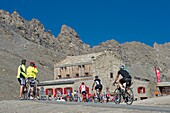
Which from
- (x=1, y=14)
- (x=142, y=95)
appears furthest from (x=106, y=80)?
(x=1, y=14)

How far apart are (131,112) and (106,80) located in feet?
151

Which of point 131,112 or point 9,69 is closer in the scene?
point 131,112

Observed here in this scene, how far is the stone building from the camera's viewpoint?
176 feet

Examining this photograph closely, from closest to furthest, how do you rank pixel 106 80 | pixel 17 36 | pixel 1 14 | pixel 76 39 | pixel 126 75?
pixel 126 75 < pixel 106 80 < pixel 17 36 < pixel 1 14 < pixel 76 39

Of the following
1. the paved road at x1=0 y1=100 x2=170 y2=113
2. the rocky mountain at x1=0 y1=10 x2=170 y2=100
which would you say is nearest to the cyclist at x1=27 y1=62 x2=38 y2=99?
the paved road at x1=0 y1=100 x2=170 y2=113

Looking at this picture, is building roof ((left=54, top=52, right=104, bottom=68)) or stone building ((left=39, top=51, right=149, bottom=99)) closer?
stone building ((left=39, top=51, right=149, bottom=99))

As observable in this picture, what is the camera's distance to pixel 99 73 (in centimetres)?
5716

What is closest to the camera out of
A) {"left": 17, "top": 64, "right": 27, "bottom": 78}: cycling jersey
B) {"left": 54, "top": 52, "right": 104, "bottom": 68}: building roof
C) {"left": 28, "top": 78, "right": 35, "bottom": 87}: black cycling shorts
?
{"left": 17, "top": 64, "right": 27, "bottom": 78}: cycling jersey

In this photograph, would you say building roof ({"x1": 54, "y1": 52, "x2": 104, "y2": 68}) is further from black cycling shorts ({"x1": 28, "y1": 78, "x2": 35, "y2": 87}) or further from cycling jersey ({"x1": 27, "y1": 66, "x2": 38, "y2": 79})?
cycling jersey ({"x1": 27, "y1": 66, "x2": 38, "y2": 79})

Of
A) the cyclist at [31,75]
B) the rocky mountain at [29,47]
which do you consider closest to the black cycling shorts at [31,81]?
the cyclist at [31,75]

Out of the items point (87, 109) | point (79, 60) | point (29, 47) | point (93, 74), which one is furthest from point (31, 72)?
point (29, 47)

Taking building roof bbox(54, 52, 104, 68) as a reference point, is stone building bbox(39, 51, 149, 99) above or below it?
below

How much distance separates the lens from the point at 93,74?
187ft

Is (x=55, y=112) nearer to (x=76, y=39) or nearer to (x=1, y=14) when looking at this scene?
(x=1, y=14)
